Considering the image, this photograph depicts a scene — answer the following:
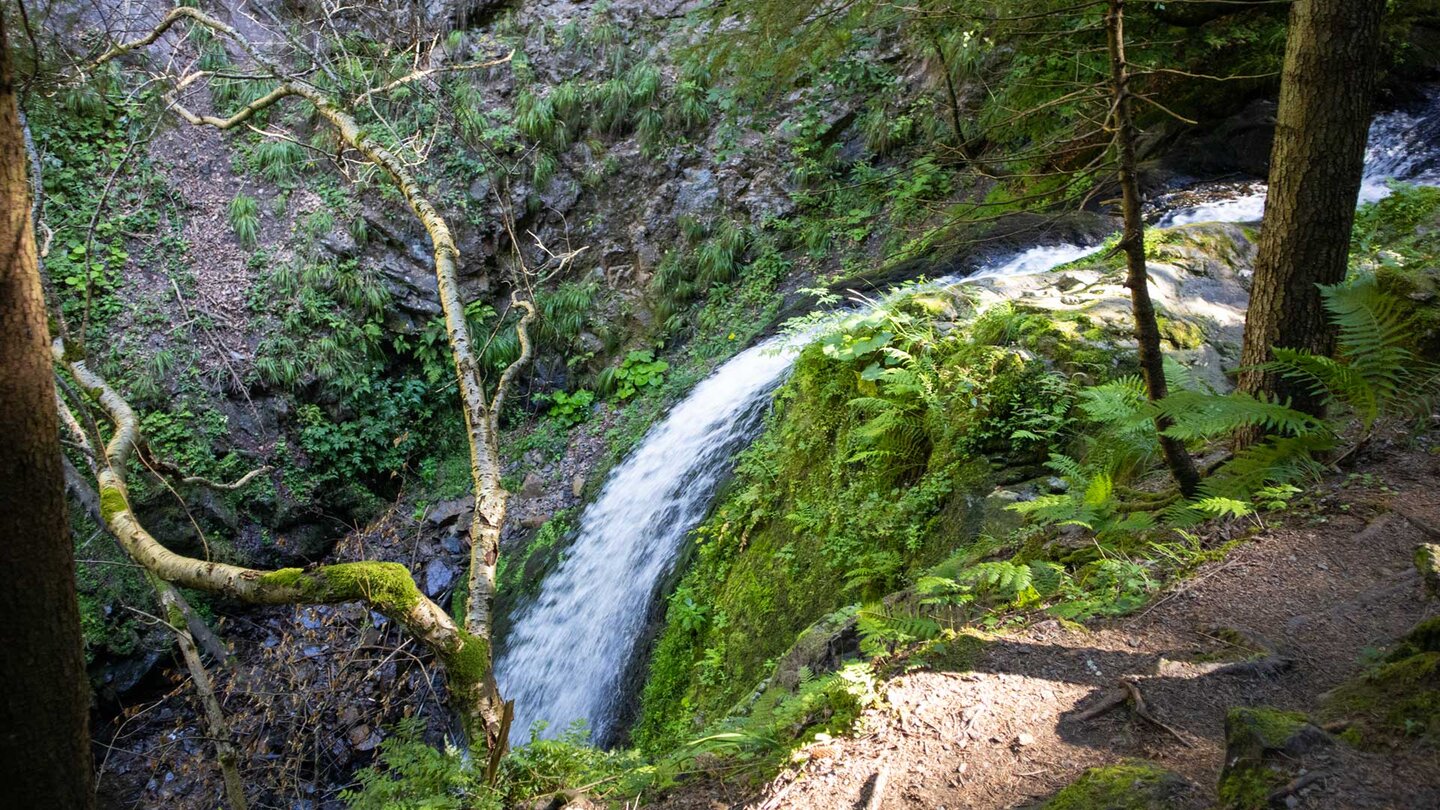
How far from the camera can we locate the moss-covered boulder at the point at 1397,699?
5.82ft

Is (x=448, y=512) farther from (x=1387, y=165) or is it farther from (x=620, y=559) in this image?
(x=1387, y=165)

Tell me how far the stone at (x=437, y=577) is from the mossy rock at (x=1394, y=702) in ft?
30.2

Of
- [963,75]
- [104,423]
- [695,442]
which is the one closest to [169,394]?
[104,423]

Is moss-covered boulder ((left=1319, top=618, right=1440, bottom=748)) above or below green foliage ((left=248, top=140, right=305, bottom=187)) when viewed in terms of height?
below

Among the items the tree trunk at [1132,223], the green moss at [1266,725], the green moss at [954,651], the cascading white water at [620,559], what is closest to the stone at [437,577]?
the cascading white water at [620,559]

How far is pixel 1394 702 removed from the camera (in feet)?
6.21

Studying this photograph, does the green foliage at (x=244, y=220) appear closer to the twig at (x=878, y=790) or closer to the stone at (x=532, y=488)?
the stone at (x=532, y=488)

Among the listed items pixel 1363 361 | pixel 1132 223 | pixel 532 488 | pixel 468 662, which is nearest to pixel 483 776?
pixel 468 662

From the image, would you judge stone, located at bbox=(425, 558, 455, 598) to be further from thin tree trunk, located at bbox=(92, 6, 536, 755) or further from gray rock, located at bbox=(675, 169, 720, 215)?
gray rock, located at bbox=(675, 169, 720, 215)

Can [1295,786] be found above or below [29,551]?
below

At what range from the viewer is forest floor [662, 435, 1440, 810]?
2.10m

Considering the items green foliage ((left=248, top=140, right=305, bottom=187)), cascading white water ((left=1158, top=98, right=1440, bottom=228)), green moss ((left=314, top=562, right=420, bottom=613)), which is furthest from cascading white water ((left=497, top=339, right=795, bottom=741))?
Answer: green foliage ((left=248, top=140, right=305, bottom=187))

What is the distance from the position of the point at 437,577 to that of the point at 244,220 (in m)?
5.98

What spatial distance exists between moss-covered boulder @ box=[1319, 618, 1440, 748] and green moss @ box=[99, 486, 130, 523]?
5.51m
